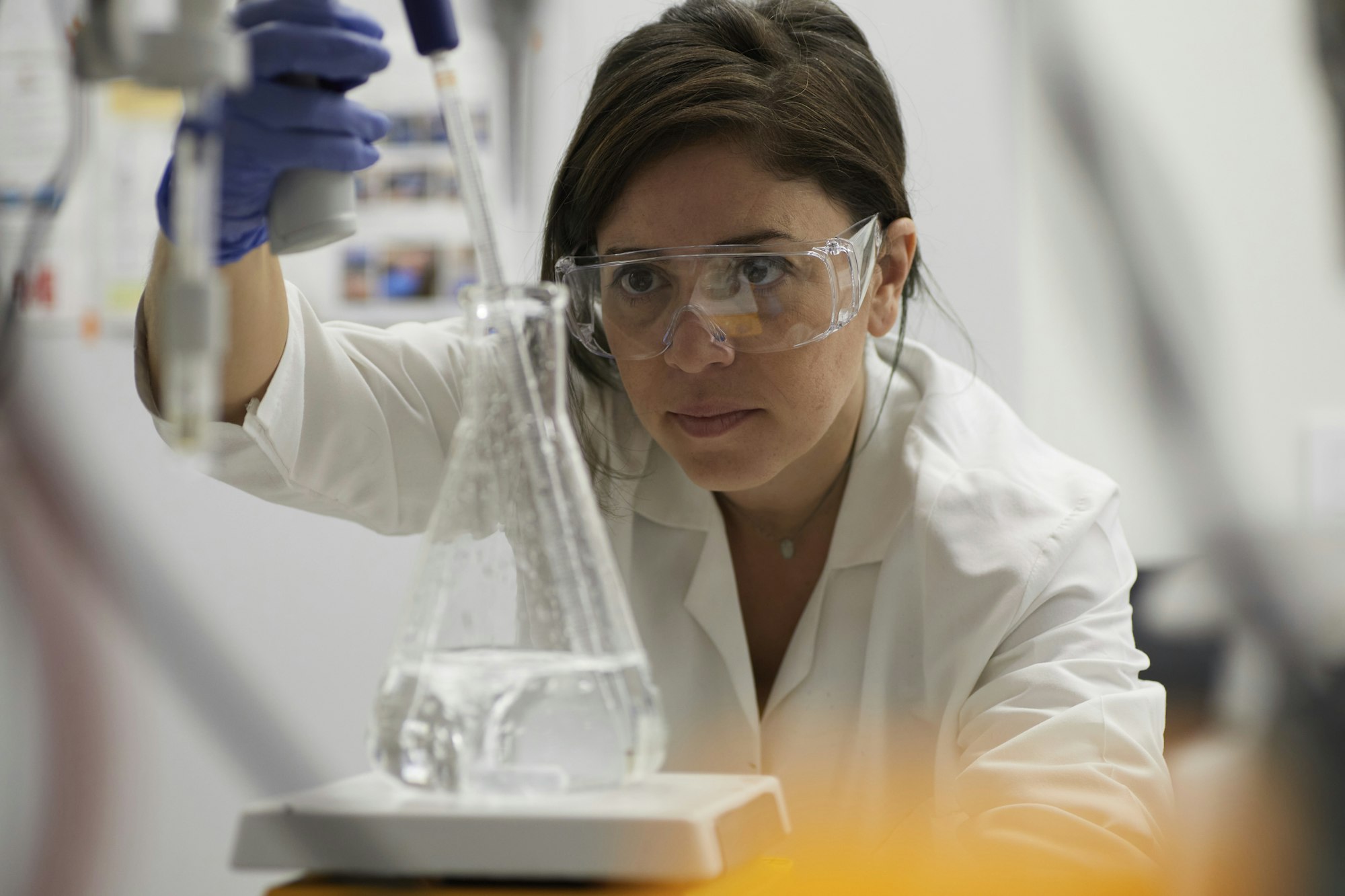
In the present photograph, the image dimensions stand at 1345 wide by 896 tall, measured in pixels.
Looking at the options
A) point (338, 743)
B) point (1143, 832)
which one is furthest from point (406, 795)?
point (338, 743)

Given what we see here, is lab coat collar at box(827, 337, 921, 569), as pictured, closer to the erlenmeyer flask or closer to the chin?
the chin

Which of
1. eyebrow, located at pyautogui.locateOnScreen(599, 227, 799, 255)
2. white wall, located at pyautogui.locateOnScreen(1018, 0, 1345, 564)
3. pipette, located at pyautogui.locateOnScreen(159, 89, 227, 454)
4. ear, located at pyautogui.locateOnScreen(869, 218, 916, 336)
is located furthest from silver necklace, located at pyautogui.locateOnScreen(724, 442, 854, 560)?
pipette, located at pyautogui.locateOnScreen(159, 89, 227, 454)

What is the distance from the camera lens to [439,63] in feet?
1.92

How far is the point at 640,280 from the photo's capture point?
107cm

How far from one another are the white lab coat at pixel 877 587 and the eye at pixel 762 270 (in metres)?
0.34

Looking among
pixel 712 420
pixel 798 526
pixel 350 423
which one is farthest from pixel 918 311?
pixel 350 423

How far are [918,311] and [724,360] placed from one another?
3.81ft

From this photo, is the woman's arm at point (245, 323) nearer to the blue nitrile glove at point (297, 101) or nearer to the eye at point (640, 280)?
the blue nitrile glove at point (297, 101)

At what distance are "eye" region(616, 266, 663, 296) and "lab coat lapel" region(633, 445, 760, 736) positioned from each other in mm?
353

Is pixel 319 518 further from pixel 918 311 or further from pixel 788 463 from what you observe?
pixel 788 463

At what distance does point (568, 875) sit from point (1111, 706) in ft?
2.28

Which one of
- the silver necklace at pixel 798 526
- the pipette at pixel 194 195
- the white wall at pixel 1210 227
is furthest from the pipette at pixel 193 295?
the silver necklace at pixel 798 526

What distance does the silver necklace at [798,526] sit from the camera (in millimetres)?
1410

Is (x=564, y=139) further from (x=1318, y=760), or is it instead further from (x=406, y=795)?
(x=1318, y=760)
